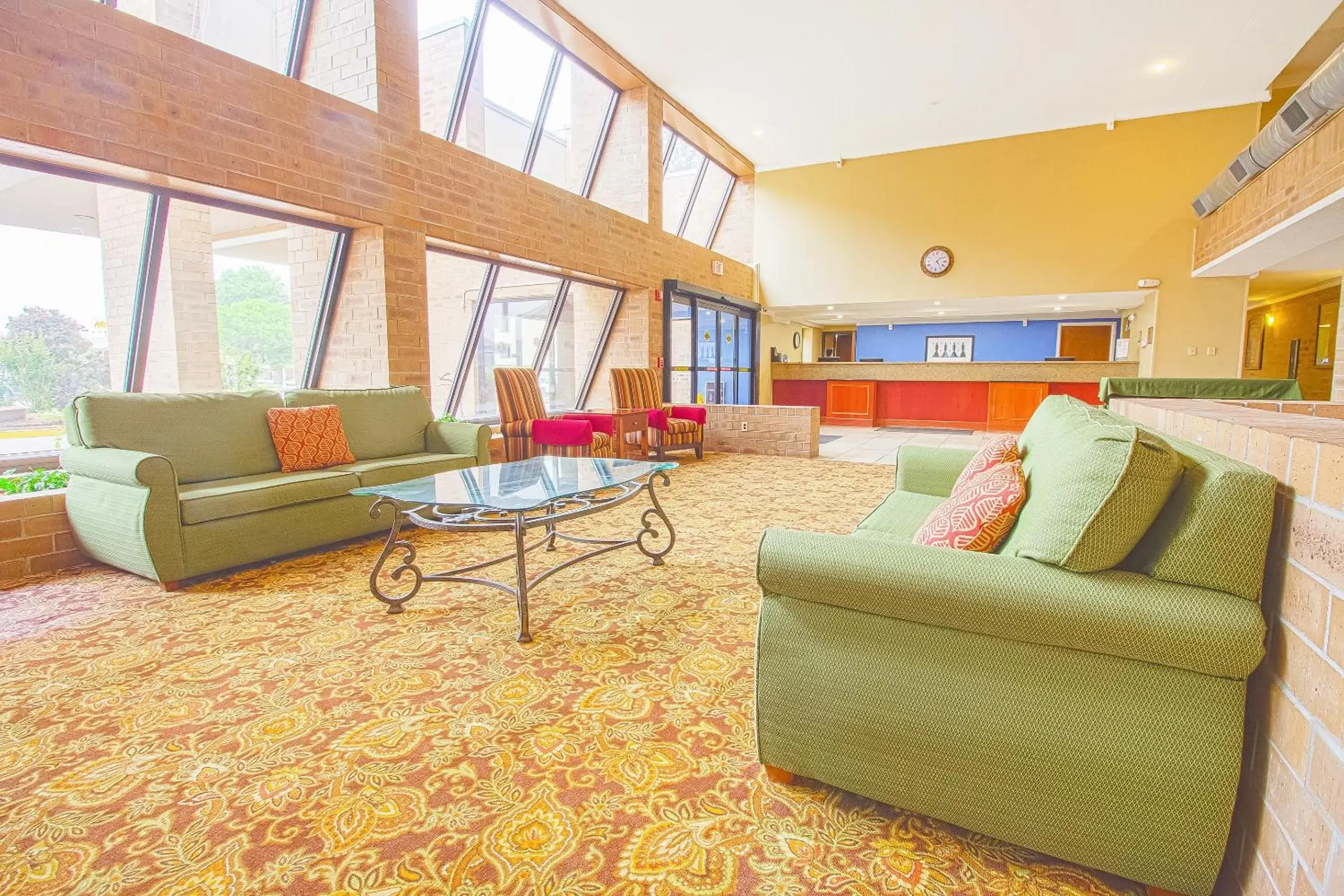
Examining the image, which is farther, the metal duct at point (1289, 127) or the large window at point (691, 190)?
the large window at point (691, 190)

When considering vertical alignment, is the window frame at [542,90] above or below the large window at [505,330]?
above

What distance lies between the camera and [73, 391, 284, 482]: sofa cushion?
309cm

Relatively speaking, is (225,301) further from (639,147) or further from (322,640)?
(639,147)

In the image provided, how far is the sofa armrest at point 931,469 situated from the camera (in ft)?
9.55

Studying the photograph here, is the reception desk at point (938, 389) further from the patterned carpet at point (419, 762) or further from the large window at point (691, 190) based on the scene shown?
the patterned carpet at point (419, 762)

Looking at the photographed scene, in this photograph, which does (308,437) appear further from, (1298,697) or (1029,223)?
(1029,223)

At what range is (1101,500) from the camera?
1.16 m

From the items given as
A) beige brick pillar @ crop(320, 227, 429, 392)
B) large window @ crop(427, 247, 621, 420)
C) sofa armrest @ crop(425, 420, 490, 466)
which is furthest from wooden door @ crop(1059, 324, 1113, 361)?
beige brick pillar @ crop(320, 227, 429, 392)

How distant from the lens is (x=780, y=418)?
300 inches

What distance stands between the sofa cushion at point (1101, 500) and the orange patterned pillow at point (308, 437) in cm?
368

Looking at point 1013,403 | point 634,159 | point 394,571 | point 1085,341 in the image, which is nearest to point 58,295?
point 394,571

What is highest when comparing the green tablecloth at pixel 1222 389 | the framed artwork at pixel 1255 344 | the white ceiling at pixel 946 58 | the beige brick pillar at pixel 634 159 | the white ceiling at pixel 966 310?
the white ceiling at pixel 946 58

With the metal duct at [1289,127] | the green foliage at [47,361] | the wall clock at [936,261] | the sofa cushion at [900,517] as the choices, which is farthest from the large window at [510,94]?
the metal duct at [1289,127]

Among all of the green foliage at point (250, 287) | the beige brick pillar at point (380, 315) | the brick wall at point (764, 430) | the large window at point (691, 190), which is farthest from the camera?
the large window at point (691, 190)
